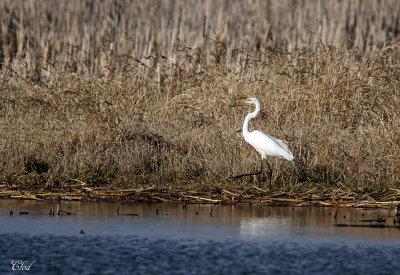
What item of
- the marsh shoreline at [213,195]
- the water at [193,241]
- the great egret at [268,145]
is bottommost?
the water at [193,241]

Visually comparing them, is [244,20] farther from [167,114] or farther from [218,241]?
[218,241]

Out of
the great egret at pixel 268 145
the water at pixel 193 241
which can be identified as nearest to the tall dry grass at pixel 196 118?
the great egret at pixel 268 145

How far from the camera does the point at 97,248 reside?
22.1ft

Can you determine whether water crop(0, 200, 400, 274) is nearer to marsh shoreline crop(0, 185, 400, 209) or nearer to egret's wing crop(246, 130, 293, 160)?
marsh shoreline crop(0, 185, 400, 209)

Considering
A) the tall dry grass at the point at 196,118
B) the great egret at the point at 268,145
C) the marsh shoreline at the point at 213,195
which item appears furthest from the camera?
the tall dry grass at the point at 196,118

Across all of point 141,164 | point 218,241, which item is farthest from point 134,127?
point 218,241

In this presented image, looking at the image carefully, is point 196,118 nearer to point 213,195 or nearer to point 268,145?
point 268,145

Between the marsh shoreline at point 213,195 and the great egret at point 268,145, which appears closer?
the marsh shoreline at point 213,195

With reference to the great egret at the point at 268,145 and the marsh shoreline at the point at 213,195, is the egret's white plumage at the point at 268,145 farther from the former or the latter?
the marsh shoreline at the point at 213,195

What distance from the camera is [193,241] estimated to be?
703 centimetres

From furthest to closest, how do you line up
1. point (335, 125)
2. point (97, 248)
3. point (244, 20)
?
point (244, 20), point (335, 125), point (97, 248)

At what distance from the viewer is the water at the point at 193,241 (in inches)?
242

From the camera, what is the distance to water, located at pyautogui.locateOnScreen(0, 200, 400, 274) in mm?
6152

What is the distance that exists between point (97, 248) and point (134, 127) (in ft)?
15.8
